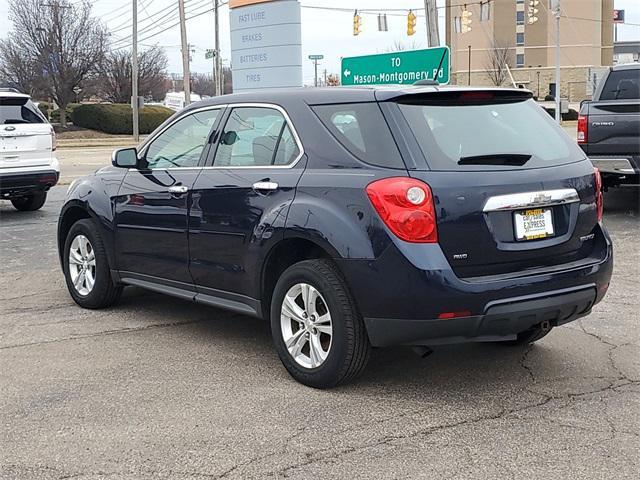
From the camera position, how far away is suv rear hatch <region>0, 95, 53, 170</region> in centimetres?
1166

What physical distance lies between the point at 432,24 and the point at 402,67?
16.5 feet

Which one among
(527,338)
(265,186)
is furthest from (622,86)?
(265,186)

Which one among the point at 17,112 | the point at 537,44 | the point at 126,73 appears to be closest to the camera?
the point at 17,112

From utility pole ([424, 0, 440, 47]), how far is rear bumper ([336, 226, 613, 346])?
527 inches

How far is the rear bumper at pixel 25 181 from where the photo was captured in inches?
459

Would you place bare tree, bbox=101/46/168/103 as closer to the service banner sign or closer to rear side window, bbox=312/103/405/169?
the service banner sign

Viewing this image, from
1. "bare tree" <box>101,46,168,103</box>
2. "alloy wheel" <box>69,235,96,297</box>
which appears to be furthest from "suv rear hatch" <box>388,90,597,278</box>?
"bare tree" <box>101,46,168,103</box>

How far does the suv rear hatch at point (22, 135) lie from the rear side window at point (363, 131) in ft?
26.9

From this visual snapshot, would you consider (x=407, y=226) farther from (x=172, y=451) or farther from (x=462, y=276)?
(x=172, y=451)

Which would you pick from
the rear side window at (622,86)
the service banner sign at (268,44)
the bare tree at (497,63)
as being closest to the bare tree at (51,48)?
the service banner sign at (268,44)

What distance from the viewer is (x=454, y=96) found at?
4613 mm

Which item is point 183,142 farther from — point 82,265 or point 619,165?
point 619,165

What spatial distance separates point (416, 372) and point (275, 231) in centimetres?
122

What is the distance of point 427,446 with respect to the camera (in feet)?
12.5
